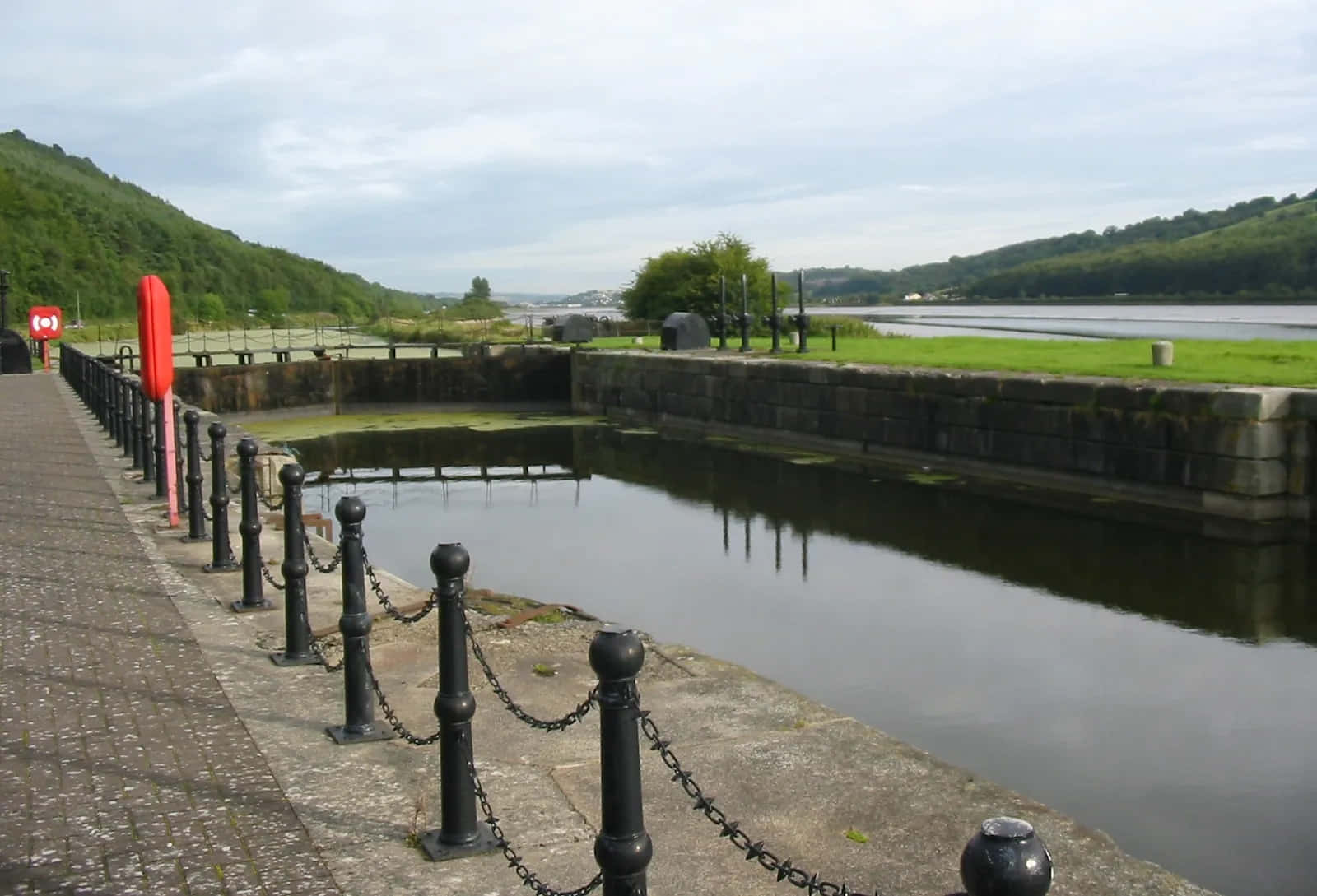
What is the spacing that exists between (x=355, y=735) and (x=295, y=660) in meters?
1.26

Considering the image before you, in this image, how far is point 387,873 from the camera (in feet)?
14.0

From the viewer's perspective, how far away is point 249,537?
24.9 ft

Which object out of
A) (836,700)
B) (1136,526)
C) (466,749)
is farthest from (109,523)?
(1136,526)

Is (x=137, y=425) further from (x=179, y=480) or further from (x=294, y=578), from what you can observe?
(x=294, y=578)

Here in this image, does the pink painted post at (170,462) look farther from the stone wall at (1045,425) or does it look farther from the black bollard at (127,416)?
the stone wall at (1045,425)

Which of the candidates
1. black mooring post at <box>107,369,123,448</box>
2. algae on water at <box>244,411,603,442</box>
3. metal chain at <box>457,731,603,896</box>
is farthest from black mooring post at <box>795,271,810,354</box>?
metal chain at <box>457,731,603,896</box>

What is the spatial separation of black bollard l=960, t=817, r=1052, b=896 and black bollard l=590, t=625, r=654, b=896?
1204 millimetres

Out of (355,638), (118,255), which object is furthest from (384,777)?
(118,255)

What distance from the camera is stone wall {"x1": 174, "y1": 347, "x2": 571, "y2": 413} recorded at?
31594 millimetres

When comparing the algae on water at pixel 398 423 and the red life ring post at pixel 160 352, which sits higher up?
the red life ring post at pixel 160 352

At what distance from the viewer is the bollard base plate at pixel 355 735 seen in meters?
5.54

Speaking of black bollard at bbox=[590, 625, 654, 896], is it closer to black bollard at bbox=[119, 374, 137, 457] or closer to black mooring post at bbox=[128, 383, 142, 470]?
black mooring post at bbox=[128, 383, 142, 470]

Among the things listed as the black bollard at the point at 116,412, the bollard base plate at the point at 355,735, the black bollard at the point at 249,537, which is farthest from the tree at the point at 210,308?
the bollard base plate at the point at 355,735

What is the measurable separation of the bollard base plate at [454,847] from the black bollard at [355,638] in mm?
1094
